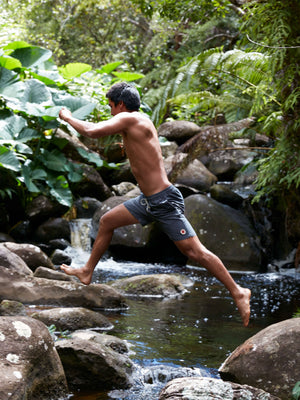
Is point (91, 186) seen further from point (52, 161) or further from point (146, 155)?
point (146, 155)

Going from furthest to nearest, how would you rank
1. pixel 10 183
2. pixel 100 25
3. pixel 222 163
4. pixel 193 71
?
pixel 100 25, pixel 222 163, pixel 10 183, pixel 193 71

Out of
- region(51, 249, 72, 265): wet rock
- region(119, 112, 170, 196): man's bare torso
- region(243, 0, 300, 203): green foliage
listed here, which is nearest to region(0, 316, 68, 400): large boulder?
region(119, 112, 170, 196): man's bare torso

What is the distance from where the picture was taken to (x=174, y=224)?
3.65m

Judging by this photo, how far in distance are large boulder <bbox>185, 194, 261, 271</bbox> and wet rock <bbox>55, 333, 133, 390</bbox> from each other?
529 centimetres

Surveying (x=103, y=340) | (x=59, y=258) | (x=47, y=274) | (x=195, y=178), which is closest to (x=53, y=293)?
(x=47, y=274)

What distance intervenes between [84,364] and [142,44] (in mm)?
17006

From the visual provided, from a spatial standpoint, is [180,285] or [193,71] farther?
[193,71]

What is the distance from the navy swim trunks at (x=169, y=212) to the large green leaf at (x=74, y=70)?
759 cm

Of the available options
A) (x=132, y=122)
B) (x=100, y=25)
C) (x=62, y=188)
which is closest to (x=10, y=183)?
(x=62, y=188)

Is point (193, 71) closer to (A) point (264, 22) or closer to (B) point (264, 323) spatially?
(A) point (264, 22)

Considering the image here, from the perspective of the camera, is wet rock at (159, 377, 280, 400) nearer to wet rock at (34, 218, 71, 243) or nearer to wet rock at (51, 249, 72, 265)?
wet rock at (51, 249, 72, 265)

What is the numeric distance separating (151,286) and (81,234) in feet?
12.1

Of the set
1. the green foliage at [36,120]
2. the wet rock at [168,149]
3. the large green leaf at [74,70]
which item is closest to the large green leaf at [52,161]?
the green foliage at [36,120]

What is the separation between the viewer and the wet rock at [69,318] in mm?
4164
